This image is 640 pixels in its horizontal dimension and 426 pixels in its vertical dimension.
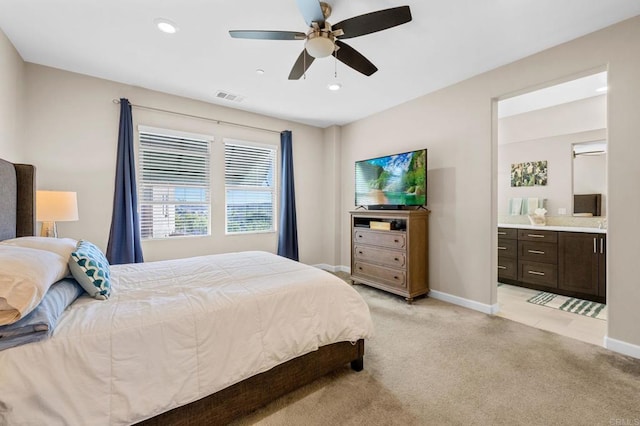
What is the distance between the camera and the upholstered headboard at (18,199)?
198 cm

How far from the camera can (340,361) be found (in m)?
1.96

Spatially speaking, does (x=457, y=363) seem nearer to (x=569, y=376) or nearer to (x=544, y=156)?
(x=569, y=376)

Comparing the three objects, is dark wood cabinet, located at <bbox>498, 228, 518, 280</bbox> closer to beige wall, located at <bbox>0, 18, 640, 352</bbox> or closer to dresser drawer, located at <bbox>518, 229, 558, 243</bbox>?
dresser drawer, located at <bbox>518, 229, 558, 243</bbox>

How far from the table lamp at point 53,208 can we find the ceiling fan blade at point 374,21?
287 centimetres

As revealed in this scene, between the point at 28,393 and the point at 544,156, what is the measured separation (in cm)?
591

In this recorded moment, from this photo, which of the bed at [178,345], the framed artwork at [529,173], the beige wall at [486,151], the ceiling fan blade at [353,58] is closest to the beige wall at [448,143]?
the beige wall at [486,151]

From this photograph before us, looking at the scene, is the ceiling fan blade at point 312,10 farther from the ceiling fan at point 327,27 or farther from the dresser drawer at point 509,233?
the dresser drawer at point 509,233

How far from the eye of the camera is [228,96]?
3773 mm

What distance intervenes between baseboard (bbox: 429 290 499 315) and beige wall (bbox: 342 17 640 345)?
6cm

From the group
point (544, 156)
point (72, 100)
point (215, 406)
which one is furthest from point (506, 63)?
point (72, 100)

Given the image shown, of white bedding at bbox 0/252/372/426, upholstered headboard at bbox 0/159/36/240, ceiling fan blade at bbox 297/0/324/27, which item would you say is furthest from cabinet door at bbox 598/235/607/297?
upholstered headboard at bbox 0/159/36/240

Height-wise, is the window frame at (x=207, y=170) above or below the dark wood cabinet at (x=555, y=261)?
above

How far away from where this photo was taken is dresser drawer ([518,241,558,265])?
376 cm

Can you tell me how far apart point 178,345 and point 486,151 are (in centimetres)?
346
